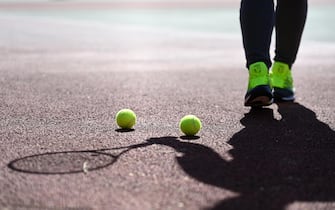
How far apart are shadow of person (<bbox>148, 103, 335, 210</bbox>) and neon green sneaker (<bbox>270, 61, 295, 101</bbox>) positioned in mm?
769

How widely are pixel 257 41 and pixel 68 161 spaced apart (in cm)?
194

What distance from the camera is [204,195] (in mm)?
2688

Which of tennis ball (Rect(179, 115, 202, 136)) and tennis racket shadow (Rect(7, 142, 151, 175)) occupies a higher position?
tennis ball (Rect(179, 115, 202, 136))

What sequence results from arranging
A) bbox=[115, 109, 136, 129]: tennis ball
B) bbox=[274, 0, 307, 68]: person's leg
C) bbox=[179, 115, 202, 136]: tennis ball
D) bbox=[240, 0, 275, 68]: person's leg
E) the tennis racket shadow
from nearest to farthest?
the tennis racket shadow
bbox=[179, 115, 202, 136]: tennis ball
bbox=[115, 109, 136, 129]: tennis ball
bbox=[240, 0, 275, 68]: person's leg
bbox=[274, 0, 307, 68]: person's leg

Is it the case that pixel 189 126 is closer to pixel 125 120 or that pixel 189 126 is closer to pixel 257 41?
pixel 125 120

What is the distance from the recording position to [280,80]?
5.21 metres

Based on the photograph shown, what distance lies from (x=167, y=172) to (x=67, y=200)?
606mm

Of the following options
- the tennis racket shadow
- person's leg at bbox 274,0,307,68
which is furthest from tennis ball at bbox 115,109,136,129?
person's leg at bbox 274,0,307,68

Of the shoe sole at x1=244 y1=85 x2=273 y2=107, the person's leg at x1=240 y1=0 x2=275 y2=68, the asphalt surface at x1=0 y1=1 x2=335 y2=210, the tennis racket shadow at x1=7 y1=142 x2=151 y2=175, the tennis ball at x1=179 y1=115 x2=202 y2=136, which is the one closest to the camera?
the asphalt surface at x1=0 y1=1 x2=335 y2=210

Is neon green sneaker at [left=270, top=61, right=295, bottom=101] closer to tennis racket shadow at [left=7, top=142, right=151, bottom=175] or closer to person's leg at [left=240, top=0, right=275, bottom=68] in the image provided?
person's leg at [left=240, top=0, right=275, bottom=68]

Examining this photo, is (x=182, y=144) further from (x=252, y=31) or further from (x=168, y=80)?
(x=168, y=80)

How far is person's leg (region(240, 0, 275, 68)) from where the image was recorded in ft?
14.9

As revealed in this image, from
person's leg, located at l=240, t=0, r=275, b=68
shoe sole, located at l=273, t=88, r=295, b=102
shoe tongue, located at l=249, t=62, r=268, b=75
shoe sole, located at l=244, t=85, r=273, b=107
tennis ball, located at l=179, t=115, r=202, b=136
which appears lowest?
tennis ball, located at l=179, t=115, r=202, b=136

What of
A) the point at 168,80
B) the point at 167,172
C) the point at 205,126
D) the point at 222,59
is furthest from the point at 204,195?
the point at 222,59
